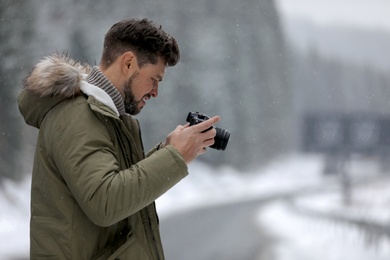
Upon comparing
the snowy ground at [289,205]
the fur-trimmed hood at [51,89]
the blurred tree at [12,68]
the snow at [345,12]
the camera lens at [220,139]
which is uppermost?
the snow at [345,12]

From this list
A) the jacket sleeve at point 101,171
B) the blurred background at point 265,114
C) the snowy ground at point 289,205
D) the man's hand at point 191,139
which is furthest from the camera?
the blurred background at point 265,114

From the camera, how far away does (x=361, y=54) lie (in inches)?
220

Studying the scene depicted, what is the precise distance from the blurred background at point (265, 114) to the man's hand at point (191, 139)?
3.83 meters

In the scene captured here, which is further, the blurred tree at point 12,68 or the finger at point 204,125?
the blurred tree at point 12,68

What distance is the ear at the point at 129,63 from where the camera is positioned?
1.08 m

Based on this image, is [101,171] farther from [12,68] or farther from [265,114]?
[265,114]

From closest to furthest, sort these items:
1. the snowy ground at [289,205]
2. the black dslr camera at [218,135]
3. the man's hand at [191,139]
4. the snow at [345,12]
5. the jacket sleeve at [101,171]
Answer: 1. the jacket sleeve at [101,171]
2. the man's hand at [191,139]
3. the black dslr camera at [218,135]
4. the snowy ground at [289,205]
5. the snow at [345,12]

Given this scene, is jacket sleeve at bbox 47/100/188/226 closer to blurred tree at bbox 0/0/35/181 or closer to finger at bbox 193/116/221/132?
finger at bbox 193/116/221/132

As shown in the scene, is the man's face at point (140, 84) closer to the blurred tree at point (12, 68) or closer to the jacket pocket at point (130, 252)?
the jacket pocket at point (130, 252)

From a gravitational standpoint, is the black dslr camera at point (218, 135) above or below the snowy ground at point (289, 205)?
below

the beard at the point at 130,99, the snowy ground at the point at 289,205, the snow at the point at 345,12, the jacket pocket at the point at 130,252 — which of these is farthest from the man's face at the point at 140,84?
the snow at the point at 345,12

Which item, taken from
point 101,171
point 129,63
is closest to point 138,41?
point 129,63

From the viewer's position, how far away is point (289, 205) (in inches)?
226

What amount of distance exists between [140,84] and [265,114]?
527 cm
